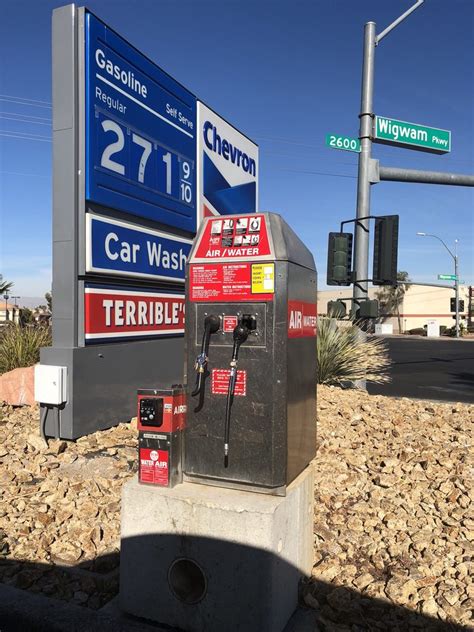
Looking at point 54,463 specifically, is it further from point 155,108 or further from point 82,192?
point 155,108

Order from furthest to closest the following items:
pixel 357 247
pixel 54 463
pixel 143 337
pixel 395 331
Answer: pixel 395 331
pixel 357 247
pixel 143 337
pixel 54 463

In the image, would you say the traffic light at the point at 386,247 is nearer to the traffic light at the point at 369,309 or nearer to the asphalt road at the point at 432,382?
the traffic light at the point at 369,309

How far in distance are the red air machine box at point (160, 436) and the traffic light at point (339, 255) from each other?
6187mm

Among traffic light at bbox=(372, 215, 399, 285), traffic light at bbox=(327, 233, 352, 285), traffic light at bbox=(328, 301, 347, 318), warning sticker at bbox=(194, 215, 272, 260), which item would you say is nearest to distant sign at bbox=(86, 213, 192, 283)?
warning sticker at bbox=(194, 215, 272, 260)

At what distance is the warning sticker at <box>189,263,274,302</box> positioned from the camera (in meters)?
2.81

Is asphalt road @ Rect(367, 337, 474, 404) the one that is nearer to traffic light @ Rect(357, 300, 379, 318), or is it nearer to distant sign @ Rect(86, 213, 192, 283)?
traffic light @ Rect(357, 300, 379, 318)

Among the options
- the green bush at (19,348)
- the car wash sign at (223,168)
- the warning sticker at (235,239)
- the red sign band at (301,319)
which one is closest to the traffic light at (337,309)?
the car wash sign at (223,168)

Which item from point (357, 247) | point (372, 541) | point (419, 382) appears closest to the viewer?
point (372, 541)

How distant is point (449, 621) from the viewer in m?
2.78

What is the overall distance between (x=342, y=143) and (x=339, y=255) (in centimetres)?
255

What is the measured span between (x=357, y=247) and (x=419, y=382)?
6247 mm

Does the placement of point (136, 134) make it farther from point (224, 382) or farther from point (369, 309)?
point (369, 309)

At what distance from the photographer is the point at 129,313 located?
5.92 metres

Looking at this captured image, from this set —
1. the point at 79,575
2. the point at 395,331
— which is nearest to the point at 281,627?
the point at 79,575
